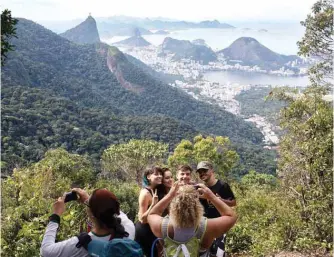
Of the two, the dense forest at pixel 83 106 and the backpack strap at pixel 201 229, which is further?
the dense forest at pixel 83 106

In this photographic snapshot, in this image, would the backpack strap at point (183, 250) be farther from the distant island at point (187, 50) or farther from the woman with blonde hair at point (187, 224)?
the distant island at point (187, 50)

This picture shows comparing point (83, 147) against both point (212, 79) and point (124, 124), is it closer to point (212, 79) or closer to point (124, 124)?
point (124, 124)

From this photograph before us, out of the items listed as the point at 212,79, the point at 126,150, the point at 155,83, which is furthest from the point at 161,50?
the point at 126,150

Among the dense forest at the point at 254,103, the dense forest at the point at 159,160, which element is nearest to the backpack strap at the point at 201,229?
the dense forest at the point at 159,160

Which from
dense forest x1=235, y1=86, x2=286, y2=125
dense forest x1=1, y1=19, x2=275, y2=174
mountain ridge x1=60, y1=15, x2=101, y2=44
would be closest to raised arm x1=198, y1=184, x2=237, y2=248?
dense forest x1=1, y1=19, x2=275, y2=174

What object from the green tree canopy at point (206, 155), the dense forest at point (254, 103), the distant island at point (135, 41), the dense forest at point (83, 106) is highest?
the distant island at point (135, 41)

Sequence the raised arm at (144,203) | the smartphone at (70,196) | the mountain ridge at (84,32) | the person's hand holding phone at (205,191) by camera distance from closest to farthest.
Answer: the smartphone at (70,196)
the person's hand holding phone at (205,191)
the raised arm at (144,203)
the mountain ridge at (84,32)

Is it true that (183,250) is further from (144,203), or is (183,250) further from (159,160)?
(159,160)

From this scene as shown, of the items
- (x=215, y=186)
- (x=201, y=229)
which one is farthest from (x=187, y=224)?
(x=215, y=186)
